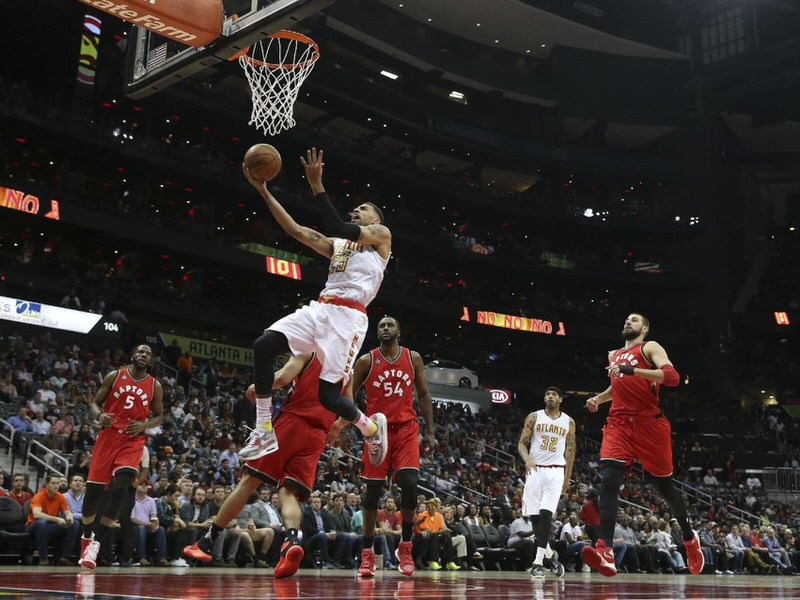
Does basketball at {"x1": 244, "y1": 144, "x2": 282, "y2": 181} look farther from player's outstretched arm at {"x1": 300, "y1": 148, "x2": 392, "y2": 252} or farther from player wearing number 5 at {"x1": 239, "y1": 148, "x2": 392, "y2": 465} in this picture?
player's outstretched arm at {"x1": 300, "y1": 148, "x2": 392, "y2": 252}

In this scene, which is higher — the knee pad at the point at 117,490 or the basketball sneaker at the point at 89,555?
the knee pad at the point at 117,490

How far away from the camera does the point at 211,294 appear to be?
38719 mm

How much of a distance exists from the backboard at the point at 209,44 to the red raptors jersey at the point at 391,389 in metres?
3.88

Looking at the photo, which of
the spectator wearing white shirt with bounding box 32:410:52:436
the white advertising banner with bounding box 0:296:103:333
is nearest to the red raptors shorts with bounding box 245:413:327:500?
the spectator wearing white shirt with bounding box 32:410:52:436

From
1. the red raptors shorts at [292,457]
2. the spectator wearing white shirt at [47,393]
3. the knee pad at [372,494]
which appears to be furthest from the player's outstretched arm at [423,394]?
the spectator wearing white shirt at [47,393]

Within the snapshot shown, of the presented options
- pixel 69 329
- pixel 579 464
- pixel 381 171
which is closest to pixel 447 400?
pixel 579 464

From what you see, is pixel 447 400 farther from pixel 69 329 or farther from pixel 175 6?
pixel 175 6

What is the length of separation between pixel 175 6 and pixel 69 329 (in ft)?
59.2

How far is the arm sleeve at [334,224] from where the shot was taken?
20.2ft

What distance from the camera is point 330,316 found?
6.32 metres

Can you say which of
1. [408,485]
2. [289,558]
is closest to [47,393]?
[408,485]

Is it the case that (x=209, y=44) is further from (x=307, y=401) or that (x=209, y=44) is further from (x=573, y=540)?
(x=573, y=540)

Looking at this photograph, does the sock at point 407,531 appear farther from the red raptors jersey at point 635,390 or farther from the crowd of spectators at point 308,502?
the crowd of spectators at point 308,502

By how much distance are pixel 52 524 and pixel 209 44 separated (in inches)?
254
